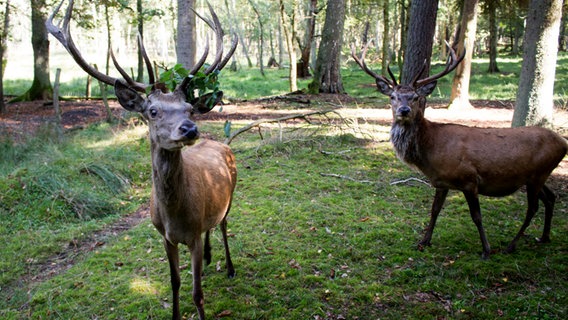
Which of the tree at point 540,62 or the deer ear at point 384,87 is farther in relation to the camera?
the tree at point 540,62

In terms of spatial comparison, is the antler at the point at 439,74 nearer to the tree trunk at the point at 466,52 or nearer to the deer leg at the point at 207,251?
the deer leg at the point at 207,251

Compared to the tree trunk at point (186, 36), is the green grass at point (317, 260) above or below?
below

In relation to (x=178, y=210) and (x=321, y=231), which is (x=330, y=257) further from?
(x=178, y=210)

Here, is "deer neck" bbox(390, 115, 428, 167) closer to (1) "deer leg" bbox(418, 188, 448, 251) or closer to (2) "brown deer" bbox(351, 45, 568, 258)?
(2) "brown deer" bbox(351, 45, 568, 258)

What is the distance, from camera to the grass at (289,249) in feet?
13.0

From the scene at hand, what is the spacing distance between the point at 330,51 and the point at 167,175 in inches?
545

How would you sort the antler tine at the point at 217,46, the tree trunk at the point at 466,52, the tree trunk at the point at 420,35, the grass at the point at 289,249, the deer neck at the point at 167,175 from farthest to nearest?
1. the tree trunk at the point at 466,52
2. the tree trunk at the point at 420,35
3. the grass at the point at 289,249
4. the antler tine at the point at 217,46
5. the deer neck at the point at 167,175

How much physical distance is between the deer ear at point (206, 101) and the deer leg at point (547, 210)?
3991 millimetres

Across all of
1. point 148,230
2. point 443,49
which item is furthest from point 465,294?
point 443,49

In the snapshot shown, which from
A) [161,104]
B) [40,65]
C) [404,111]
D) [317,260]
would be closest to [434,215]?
[404,111]

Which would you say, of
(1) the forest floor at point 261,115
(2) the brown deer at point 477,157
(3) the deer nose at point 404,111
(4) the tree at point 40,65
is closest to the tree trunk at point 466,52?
(1) the forest floor at point 261,115

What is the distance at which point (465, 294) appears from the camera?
402 centimetres

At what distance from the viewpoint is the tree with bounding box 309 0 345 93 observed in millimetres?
15828

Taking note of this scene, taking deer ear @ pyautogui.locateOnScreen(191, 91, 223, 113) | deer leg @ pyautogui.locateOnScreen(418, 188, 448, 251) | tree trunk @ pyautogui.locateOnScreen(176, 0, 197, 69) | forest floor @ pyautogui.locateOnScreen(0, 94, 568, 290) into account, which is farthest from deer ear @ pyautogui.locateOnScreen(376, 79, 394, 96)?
tree trunk @ pyautogui.locateOnScreen(176, 0, 197, 69)
